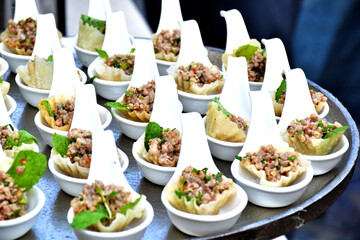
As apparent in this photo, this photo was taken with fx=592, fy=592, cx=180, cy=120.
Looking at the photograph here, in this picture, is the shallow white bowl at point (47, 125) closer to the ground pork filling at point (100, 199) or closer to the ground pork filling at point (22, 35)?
the ground pork filling at point (100, 199)

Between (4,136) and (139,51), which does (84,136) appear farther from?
(139,51)

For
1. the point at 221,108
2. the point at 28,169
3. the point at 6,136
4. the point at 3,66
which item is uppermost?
the point at 221,108

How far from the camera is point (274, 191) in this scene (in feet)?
8.50

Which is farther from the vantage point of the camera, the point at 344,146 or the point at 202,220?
the point at 344,146

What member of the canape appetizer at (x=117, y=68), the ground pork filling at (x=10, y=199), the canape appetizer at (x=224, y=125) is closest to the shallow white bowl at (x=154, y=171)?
the canape appetizer at (x=224, y=125)

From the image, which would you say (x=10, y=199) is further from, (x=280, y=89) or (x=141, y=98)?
(x=280, y=89)

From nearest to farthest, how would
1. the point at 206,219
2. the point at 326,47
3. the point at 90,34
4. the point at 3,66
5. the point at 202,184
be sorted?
the point at 206,219, the point at 202,184, the point at 3,66, the point at 90,34, the point at 326,47

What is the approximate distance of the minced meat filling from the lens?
266cm

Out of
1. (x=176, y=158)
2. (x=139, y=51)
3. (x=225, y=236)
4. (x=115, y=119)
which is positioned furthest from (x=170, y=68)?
(x=225, y=236)

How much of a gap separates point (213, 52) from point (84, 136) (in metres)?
1.67

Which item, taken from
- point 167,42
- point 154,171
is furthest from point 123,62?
point 154,171

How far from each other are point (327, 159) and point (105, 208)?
116 centimetres

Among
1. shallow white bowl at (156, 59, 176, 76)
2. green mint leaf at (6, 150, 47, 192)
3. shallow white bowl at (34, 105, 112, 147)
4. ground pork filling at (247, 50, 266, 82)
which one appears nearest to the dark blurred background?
ground pork filling at (247, 50, 266, 82)

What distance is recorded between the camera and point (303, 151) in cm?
297
